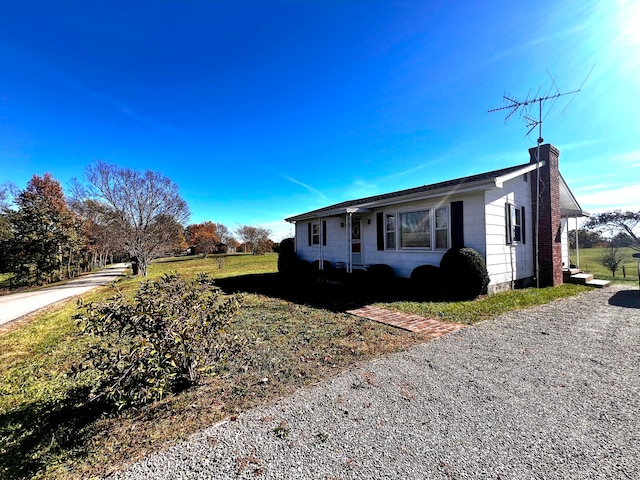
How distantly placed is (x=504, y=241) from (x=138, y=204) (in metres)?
21.2

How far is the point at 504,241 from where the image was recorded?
8.59 meters

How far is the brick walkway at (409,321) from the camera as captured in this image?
5003 mm

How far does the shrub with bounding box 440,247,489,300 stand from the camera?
7.32m

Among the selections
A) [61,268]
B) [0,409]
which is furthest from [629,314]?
[61,268]

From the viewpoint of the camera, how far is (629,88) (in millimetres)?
7434

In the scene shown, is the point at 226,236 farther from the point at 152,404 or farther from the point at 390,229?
the point at 152,404

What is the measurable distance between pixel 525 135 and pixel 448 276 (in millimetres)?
6557

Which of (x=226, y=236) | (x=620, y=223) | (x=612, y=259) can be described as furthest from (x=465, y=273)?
(x=226, y=236)

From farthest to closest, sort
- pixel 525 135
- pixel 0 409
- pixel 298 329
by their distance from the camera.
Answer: pixel 525 135
pixel 298 329
pixel 0 409

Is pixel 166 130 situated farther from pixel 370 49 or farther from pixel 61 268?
pixel 61 268

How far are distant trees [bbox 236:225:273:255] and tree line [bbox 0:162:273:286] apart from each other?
50.6ft

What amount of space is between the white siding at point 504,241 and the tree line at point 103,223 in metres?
19.4

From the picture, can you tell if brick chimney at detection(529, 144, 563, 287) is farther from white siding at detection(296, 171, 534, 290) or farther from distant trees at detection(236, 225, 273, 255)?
distant trees at detection(236, 225, 273, 255)

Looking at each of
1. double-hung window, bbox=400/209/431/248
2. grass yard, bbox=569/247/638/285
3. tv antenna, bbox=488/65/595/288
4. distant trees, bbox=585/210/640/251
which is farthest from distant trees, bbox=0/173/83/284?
distant trees, bbox=585/210/640/251
